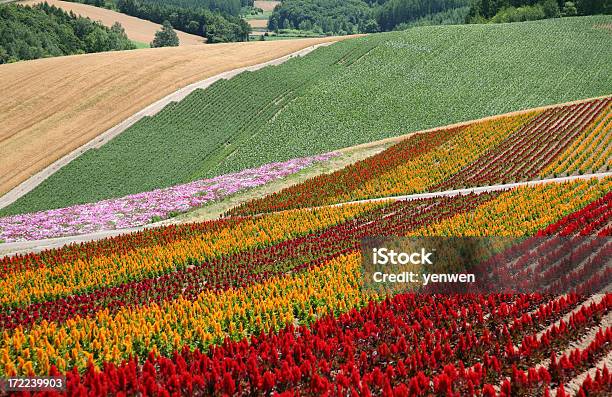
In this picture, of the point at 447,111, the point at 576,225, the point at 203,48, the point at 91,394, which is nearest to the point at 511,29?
the point at 447,111

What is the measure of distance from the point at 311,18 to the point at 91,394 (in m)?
183

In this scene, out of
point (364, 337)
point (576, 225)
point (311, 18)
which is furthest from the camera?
point (311, 18)

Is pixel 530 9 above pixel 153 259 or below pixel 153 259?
above

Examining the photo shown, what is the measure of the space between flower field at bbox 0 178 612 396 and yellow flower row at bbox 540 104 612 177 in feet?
27.9

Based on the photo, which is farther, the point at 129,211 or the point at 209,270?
the point at 129,211

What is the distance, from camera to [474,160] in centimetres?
3459

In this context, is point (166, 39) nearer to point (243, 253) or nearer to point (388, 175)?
point (388, 175)

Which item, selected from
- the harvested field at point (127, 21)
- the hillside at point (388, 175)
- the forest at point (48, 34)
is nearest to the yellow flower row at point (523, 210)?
the hillside at point (388, 175)

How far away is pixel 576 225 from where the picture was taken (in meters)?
19.2

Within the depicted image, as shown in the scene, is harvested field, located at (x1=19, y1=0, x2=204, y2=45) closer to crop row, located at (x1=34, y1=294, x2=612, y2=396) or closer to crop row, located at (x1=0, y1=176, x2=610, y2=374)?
crop row, located at (x1=0, y1=176, x2=610, y2=374)

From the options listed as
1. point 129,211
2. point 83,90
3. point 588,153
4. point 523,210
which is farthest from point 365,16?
point 523,210

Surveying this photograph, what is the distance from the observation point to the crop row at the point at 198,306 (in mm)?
12859

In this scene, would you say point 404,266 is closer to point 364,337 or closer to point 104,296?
point 364,337

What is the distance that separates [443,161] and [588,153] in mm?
7418
